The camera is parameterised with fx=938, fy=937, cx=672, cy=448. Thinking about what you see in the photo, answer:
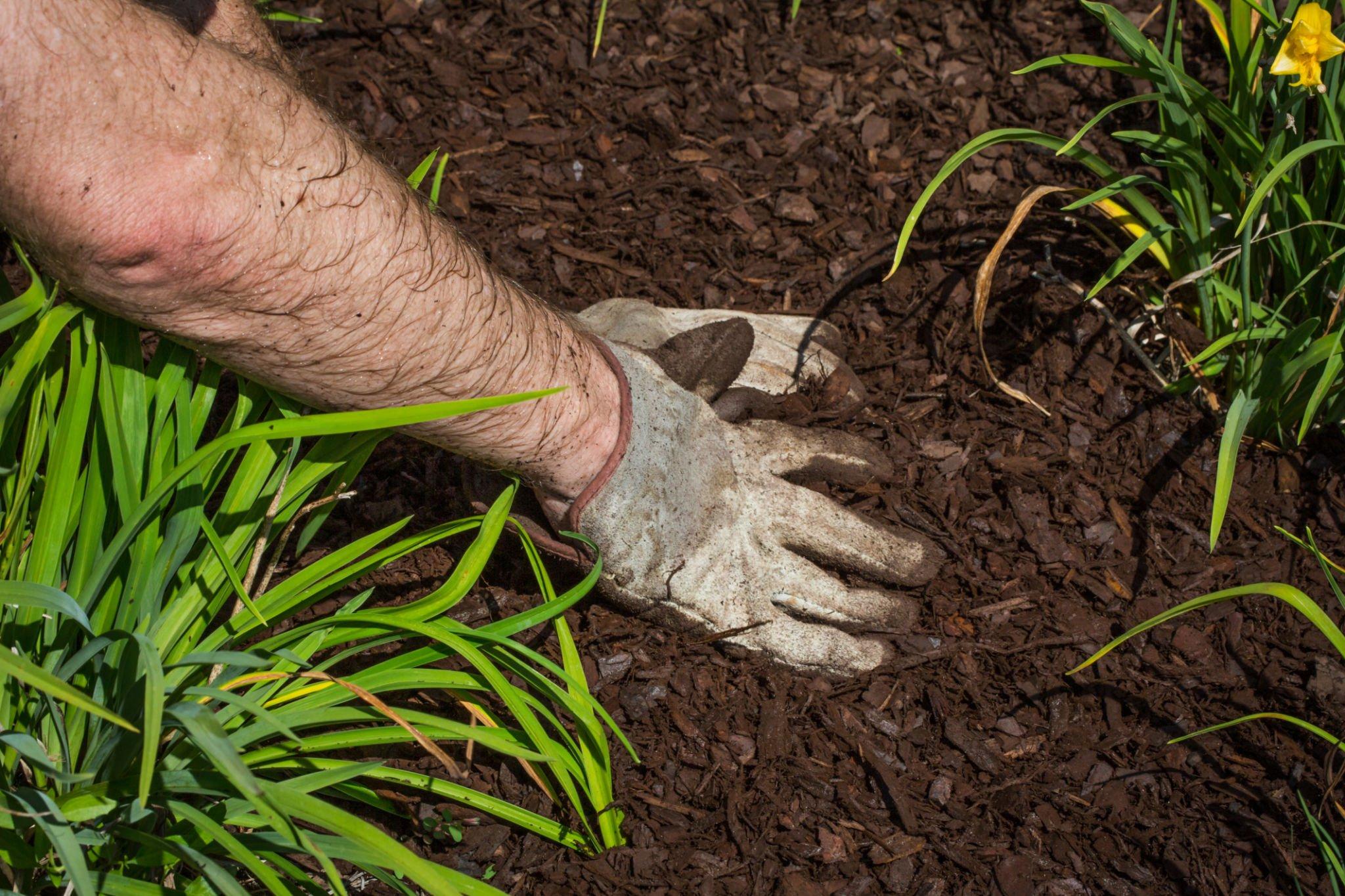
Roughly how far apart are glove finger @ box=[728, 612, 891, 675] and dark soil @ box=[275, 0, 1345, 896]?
0.14 feet

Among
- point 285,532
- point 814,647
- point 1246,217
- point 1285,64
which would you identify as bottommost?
point 814,647

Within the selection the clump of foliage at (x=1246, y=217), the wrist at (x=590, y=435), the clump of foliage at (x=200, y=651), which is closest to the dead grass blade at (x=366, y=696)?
the clump of foliage at (x=200, y=651)

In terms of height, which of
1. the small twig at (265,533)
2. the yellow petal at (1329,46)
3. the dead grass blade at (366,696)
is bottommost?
the dead grass blade at (366,696)

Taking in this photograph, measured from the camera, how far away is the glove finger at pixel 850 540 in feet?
6.27

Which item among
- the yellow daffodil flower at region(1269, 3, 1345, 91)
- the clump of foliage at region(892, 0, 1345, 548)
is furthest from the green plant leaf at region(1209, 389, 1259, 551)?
the yellow daffodil flower at region(1269, 3, 1345, 91)

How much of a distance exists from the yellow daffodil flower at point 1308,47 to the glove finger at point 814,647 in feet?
3.92

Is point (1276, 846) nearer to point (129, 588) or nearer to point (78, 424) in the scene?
point (129, 588)

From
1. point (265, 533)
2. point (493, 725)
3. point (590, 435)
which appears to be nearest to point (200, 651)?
point (265, 533)

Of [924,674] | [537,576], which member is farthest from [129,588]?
[924,674]

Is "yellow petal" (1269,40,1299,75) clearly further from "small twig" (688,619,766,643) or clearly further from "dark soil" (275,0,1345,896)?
"small twig" (688,619,766,643)

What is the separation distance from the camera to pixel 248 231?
1.26 metres

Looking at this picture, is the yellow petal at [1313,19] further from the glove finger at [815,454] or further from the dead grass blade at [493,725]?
the dead grass blade at [493,725]

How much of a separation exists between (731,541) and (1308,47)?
49.3 inches

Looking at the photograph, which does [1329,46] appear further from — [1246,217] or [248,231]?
[248,231]
